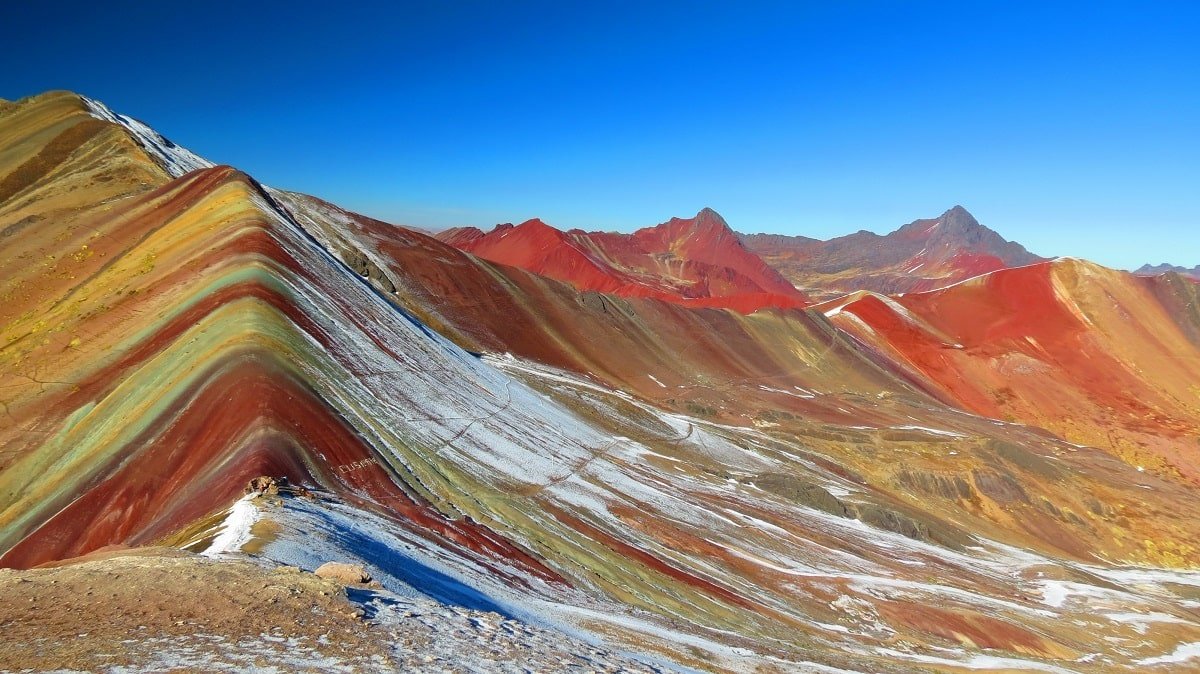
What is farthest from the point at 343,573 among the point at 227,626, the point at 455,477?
the point at 455,477

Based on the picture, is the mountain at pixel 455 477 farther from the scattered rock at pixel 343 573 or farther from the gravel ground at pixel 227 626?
the scattered rock at pixel 343 573

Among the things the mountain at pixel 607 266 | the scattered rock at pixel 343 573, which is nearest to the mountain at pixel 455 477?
the scattered rock at pixel 343 573

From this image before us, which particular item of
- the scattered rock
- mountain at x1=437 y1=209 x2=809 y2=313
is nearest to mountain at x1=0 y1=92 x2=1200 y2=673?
the scattered rock

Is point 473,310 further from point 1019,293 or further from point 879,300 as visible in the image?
point 1019,293

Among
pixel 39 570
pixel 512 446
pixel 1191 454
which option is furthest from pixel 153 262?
pixel 1191 454

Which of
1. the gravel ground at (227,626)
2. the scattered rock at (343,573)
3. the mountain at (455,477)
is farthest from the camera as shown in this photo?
the mountain at (455,477)
